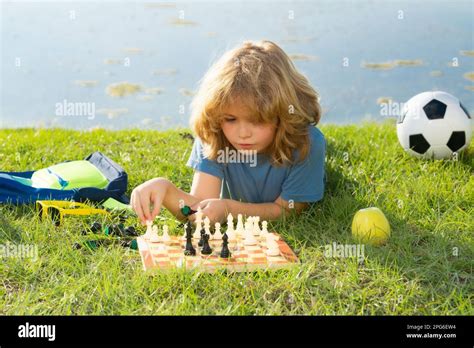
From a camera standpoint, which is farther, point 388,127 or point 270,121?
point 388,127

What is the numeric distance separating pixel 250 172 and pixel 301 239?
0.52m

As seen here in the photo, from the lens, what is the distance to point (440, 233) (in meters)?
3.20

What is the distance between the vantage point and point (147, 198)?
303cm

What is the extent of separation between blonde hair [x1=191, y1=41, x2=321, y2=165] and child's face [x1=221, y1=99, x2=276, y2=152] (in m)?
0.03

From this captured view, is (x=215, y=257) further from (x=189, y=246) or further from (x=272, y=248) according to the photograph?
(x=272, y=248)

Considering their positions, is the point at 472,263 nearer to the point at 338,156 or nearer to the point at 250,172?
the point at 250,172

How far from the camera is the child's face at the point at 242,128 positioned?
3.11 meters

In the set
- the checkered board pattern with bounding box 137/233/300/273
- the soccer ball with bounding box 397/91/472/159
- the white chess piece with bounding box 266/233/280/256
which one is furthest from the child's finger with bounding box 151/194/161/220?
the soccer ball with bounding box 397/91/472/159

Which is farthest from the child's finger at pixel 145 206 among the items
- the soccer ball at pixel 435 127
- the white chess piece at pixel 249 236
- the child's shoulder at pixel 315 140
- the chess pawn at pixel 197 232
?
the soccer ball at pixel 435 127

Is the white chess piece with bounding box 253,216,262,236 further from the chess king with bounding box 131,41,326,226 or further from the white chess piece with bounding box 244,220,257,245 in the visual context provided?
the chess king with bounding box 131,41,326,226

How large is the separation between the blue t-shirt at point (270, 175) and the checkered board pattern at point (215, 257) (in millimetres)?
440

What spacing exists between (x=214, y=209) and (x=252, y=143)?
375 millimetres

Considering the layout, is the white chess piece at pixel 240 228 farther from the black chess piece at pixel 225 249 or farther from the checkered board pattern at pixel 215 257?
the black chess piece at pixel 225 249
